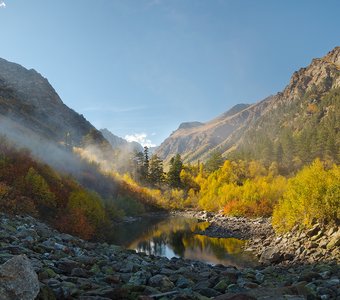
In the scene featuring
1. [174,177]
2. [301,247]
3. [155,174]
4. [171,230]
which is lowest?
[171,230]

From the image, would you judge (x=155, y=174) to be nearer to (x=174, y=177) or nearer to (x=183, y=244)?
(x=174, y=177)

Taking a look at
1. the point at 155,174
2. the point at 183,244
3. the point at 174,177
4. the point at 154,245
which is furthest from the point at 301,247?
the point at 155,174

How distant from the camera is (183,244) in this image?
195ft

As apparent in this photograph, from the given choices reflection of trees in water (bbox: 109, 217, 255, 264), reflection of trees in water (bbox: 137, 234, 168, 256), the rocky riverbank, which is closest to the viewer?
the rocky riverbank

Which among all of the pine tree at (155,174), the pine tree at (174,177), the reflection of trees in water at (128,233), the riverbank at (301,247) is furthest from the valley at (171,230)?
the pine tree at (155,174)

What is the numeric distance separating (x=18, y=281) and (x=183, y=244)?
2016 inches

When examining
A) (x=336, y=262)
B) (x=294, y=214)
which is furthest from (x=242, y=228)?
(x=336, y=262)

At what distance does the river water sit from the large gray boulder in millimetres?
33397

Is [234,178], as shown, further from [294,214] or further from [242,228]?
[294,214]

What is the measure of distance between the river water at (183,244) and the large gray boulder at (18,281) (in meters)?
33.4

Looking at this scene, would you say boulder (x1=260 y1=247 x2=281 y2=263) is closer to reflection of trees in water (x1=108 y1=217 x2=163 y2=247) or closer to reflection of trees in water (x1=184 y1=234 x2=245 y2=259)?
reflection of trees in water (x1=184 y1=234 x2=245 y2=259)

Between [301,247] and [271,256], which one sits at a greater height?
[301,247]

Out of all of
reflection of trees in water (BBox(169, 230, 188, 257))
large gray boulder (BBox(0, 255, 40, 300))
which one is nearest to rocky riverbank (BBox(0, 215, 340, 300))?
large gray boulder (BBox(0, 255, 40, 300))

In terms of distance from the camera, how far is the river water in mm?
46528
